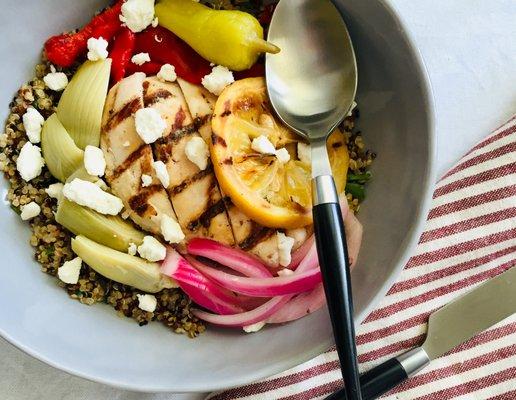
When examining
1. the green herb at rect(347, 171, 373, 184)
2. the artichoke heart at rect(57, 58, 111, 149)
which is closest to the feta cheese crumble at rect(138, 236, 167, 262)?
the artichoke heart at rect(57, 58, 111, 149)

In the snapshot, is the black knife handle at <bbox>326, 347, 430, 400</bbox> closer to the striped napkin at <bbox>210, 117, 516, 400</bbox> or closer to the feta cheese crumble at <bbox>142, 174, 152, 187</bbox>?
the striped napkin at <bbox>210, 117, 516, 400</bbox>

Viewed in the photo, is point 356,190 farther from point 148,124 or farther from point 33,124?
point 33,124

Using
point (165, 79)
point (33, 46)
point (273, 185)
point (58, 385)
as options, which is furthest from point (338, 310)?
point (33, 46)

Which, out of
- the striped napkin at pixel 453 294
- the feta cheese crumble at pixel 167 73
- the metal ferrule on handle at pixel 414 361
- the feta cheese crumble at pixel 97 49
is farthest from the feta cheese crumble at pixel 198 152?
the metal ferrule on handle at pixel 414 361

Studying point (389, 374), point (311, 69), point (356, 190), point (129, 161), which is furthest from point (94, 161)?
point (389, 374)

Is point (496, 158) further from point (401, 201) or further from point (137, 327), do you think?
point (137, 327)

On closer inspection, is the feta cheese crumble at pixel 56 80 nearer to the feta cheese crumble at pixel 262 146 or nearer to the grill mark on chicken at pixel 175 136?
the grill mark on chicken at pixel 175 136

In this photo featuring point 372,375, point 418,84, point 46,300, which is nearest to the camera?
point 418,84

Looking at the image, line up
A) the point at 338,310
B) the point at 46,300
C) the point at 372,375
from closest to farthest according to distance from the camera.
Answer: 1. the point at 338,310
2. the point at 46,300
3. the point at 372,375

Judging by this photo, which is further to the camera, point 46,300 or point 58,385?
point 58,385
